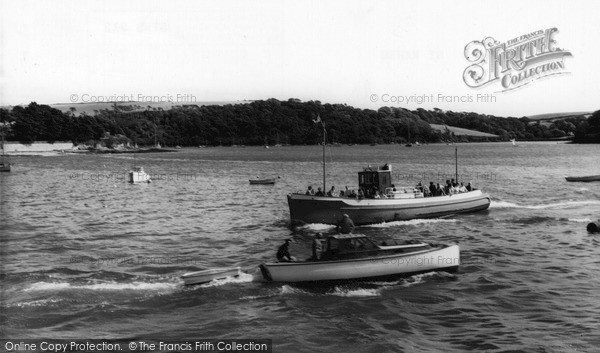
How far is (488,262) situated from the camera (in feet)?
99.5

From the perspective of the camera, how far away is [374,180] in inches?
1655

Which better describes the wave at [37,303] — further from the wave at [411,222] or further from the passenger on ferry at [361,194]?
the wave at [411,222]

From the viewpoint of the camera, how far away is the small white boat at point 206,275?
2456 centimetres

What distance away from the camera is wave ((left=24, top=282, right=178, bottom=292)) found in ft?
80.3

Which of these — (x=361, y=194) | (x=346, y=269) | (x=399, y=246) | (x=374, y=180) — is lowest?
(x=346, y=269)

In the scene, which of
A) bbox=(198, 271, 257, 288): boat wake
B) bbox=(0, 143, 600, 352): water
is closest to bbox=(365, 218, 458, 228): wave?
bbox=(0, 143, 600, 352): water

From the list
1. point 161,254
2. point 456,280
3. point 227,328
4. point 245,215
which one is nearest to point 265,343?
point 227,328

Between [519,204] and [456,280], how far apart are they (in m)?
34.4

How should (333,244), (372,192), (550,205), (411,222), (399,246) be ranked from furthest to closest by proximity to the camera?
(550,205), (411,222), (372,192), (399,246), (333,244)

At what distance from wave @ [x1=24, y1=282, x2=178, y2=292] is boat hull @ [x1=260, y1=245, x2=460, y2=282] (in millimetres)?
4576

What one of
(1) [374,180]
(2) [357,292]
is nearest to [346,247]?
(2) [357,292]

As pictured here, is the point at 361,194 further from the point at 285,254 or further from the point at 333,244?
the point at 285,254

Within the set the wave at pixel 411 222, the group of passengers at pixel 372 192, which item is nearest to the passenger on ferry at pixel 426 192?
the group of passengers at pixel 372 192

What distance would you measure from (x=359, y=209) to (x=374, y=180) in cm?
338
